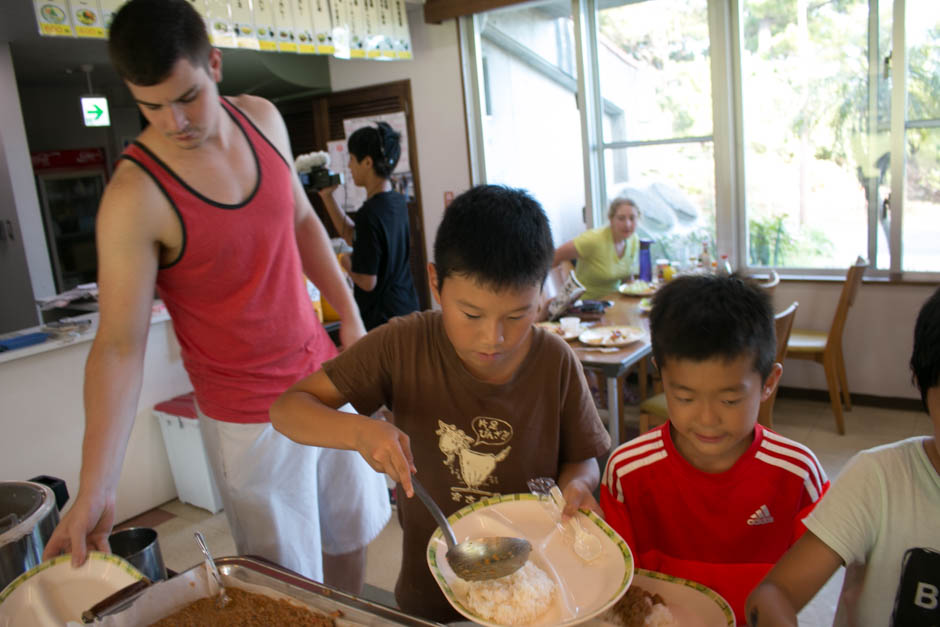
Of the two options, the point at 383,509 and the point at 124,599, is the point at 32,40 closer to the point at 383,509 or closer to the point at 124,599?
the point at 383,509

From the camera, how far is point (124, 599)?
93 cm

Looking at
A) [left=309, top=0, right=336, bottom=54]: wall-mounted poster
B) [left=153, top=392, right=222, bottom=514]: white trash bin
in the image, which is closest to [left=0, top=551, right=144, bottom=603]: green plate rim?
[left=153, top=392, right=222, bottom=514]: white trash bin

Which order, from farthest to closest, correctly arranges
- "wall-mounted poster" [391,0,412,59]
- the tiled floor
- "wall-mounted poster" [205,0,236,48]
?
"wall-mounted poster" [391,0,412,59]
"wall-mounted poster" [205,0,236,48]
the tiled floor

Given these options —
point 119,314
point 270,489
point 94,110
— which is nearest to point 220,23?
point 94,110

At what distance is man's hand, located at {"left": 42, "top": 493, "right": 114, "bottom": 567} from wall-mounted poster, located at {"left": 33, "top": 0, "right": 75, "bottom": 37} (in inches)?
96.3

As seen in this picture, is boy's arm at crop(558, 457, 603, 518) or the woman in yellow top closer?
boy's arm at crop(558, 457, 603, 518)

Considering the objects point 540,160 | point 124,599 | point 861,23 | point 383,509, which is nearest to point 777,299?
point 861,23

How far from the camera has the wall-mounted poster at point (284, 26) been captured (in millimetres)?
3592

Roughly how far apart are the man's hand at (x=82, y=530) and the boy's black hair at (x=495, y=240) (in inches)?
25.1

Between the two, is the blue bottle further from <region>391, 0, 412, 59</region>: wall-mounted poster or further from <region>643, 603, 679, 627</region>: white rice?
<region>643, 603, 679, 627</region>: white rice

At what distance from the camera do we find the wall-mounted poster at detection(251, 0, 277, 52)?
11.5 feet

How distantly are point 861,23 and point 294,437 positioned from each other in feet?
13.1

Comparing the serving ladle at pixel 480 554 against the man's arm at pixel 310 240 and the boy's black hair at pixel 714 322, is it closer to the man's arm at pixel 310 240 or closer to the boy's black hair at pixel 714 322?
the boy's black hair at pixel 714 322

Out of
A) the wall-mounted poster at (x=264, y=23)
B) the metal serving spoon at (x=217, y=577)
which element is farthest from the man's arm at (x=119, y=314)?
the wall-mounted poster at (x=264, y=23)
